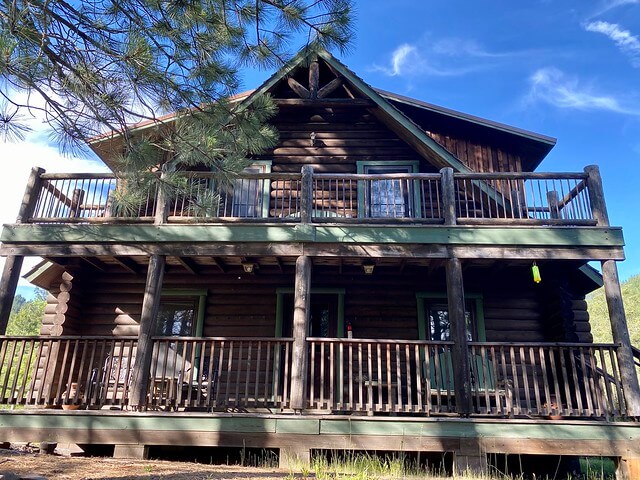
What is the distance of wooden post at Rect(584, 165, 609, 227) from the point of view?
9211mm

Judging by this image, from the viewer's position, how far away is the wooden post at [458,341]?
8.18 metres

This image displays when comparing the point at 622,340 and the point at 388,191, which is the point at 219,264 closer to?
the point at 388,191

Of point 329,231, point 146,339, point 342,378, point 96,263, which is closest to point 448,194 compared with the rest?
point 329,231

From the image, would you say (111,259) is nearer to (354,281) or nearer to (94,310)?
(94,310)

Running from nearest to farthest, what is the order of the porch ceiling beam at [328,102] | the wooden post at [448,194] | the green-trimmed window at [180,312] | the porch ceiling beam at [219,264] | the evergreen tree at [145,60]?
1. the evergreen tree at [145,60]
2. the wooden post at [448,194]
3. the porch ceiling beam at [219,264]
4. the green-trimmed window at [180,312]
5. the porch ceiling beam at [328,102]

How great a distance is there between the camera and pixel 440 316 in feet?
38.4

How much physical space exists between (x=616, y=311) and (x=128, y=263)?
9.17 metres

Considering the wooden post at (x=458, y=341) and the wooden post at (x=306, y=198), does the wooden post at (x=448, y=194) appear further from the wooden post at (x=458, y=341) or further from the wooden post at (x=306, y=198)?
the wooden post at (x=306, y=198)

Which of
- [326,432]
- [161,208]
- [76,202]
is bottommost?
[326,432]

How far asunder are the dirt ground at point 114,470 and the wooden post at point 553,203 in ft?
23.1

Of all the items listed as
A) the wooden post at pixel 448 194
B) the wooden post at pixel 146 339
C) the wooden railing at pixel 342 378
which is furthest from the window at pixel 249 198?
the wooden post at pixel 448 194

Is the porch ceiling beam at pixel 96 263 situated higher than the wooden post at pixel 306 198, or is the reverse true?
the wooden post at pixel 306 198

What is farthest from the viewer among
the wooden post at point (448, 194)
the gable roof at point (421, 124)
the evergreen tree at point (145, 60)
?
the gable roof at point (421, 124)

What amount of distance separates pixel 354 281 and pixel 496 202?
11.4 feet
